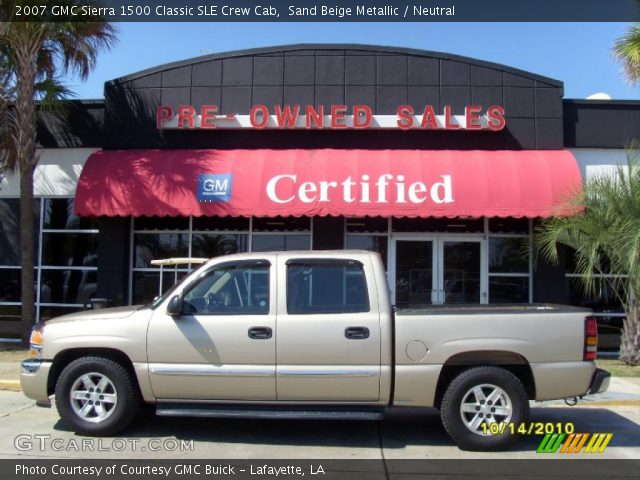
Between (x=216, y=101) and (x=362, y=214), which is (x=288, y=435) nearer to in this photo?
(x=362, y=214)

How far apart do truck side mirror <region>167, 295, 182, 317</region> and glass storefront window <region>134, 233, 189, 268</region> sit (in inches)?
303

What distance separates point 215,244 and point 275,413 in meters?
8.06

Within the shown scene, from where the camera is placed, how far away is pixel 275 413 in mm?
5965

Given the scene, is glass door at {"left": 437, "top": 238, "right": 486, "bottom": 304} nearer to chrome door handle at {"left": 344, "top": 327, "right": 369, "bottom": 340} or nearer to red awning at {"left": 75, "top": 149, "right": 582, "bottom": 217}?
red awning at {"left": 75, "top": 149, "right": 582, "bottom": 217}

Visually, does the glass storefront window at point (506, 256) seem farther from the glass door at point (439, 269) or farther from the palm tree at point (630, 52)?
the palm tree at point (630, 52)

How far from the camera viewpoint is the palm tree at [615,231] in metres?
10.3

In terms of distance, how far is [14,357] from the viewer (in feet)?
38.3

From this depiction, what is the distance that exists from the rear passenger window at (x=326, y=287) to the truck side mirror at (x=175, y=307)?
1.07 metres

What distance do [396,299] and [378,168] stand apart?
2918 mm

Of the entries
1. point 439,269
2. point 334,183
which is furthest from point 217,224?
point 439,269

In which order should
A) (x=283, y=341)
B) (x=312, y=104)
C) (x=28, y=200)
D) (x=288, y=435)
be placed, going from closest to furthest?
(x=283, y=341), (x=288, y=435), (x=28, y=200), (x=312, y=104)

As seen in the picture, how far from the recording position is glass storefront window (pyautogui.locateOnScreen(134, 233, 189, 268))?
45.1ft

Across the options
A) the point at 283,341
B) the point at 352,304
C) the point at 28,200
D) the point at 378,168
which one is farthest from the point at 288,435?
the point at 28,200

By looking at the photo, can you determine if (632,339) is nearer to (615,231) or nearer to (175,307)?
(615,231)
